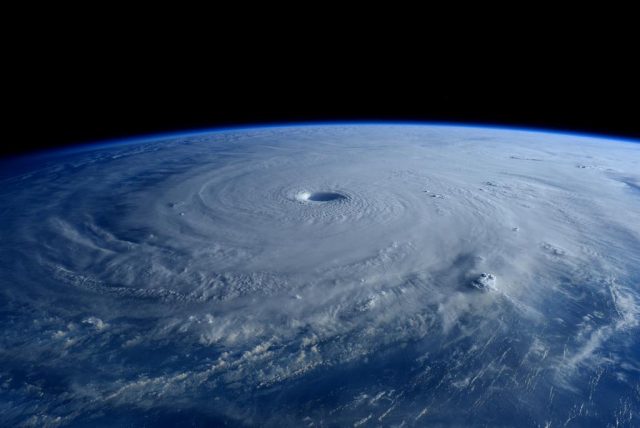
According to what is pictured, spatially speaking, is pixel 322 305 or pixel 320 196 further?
pixel 320 196

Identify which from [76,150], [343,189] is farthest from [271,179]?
[76,150]

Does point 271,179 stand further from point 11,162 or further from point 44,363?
point 11,162

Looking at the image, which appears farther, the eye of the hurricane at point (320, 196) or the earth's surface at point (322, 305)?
the eye of the hurricane at point (320, 196)

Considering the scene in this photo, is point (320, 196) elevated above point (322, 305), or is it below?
above

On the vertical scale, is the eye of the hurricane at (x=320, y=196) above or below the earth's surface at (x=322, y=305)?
above

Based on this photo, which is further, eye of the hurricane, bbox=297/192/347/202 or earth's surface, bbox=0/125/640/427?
eye of the hurricane, bbox=297/192/347/202
